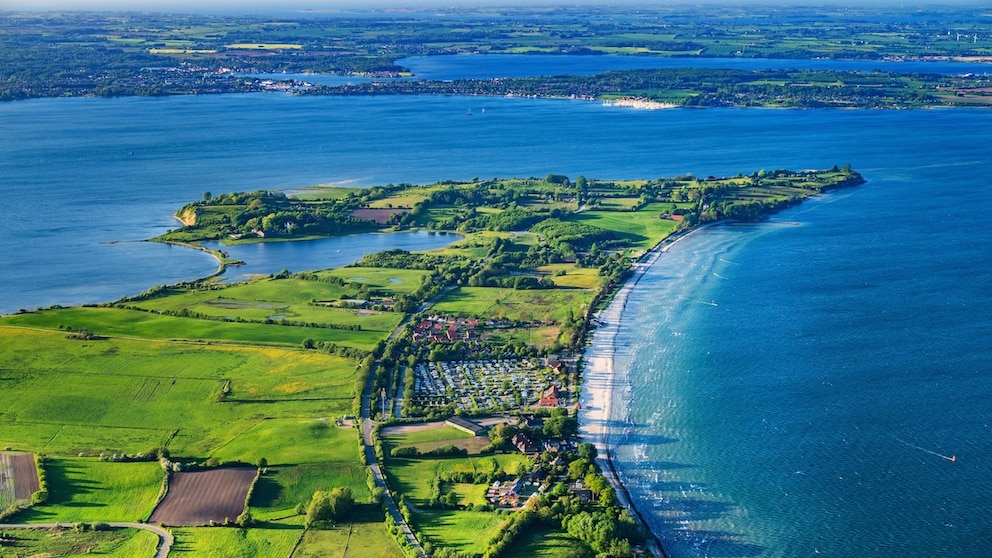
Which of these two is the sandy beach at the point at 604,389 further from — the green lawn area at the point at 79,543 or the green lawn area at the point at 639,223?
the green lawn area at the point at 79,543

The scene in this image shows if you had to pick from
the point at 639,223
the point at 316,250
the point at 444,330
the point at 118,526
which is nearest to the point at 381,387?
the point at 444,330

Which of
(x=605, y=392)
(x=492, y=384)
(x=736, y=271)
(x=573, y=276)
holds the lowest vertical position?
(x=492, y=384)

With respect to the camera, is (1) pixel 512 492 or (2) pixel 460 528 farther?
(1) pixel 512 492

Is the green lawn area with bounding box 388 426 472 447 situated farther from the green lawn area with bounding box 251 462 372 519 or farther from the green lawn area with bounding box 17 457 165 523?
the green lawn area with bounding box 17 457 165 523

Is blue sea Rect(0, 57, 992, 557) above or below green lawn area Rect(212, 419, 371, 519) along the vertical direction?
above

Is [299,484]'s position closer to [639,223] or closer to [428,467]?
[428,467]

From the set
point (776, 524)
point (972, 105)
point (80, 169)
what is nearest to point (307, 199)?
point (80, 169)

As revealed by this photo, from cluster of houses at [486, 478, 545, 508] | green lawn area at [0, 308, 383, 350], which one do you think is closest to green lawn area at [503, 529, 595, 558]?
cluster of houses at [486, 478, 545, 508]
